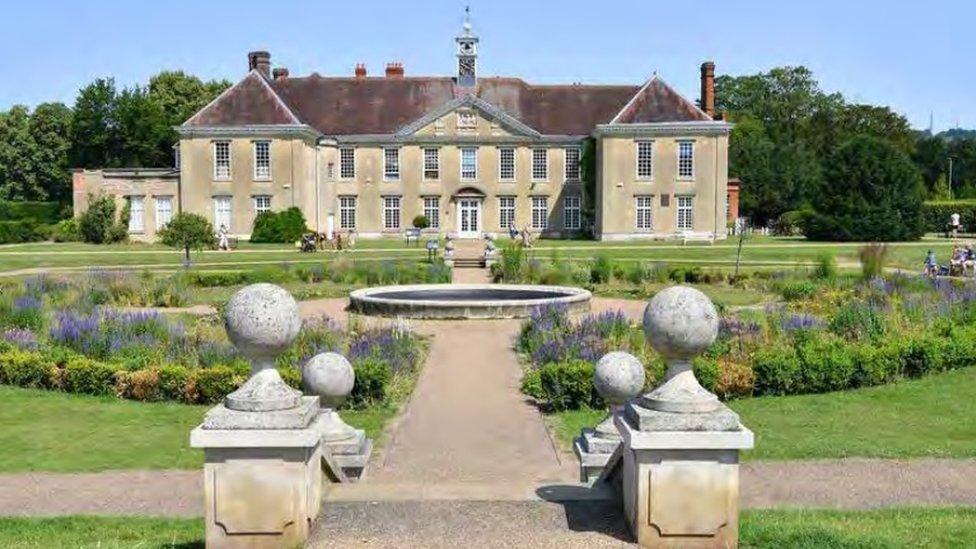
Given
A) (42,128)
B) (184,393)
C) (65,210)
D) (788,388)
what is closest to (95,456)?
(184,393)

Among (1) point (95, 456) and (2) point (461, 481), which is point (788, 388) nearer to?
(2) point (461, 481)

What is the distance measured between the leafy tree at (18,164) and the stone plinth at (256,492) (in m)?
76.3

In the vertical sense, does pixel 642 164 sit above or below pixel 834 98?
below

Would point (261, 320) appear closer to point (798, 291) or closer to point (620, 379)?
point (620, 379)

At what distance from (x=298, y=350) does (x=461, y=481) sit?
602 centimetres

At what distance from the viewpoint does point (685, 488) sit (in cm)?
581

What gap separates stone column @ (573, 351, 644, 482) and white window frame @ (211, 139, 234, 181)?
44408 millimetres

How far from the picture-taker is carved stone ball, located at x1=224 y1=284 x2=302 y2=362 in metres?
5.91

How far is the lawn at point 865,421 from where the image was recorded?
9.73m

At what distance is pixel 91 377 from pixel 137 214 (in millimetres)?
40706

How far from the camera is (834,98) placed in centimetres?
8544

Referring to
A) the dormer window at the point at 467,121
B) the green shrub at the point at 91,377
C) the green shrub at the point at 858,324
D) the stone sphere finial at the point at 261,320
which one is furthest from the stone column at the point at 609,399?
the dormer window at the point at 467,121

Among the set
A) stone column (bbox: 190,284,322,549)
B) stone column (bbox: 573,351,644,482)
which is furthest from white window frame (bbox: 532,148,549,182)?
stone column (bbox: 190,284,322,549)

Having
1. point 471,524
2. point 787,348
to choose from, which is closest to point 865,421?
point 787,348
